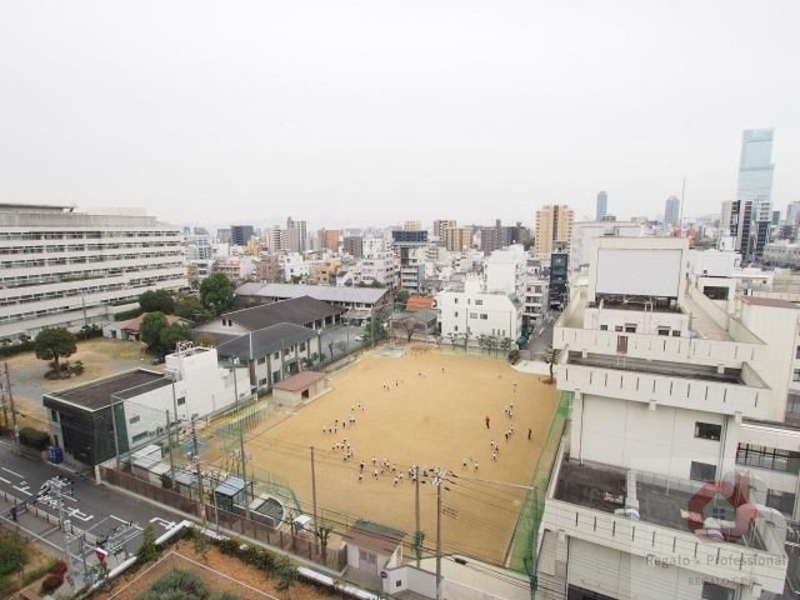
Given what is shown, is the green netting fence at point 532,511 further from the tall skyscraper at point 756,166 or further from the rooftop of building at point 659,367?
the tall skyscraper at point 756,166

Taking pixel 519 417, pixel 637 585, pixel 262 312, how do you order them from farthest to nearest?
pixel 262 312 < pixel 519 417 < pixel 637 585

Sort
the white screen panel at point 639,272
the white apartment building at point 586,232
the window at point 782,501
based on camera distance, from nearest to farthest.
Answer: the window at point 782,501
the white screen panel at point 639,272
the white apartment building at point 586,232

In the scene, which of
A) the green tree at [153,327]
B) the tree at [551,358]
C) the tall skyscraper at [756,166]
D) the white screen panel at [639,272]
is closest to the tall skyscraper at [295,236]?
the green tree at [153,327]

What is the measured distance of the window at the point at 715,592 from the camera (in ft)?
35.8

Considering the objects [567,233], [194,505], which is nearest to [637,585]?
[194,505]

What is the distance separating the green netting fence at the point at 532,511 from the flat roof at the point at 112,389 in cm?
1891

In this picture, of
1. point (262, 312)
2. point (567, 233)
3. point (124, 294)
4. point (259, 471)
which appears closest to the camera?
point (259, 471)

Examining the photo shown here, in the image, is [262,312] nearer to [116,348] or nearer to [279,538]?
[116,348]

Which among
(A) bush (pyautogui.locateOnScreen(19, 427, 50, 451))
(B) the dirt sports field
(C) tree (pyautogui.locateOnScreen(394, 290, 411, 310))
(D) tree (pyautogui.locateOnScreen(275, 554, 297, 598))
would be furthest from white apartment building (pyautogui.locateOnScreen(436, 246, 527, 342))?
(D) tree (pyautogui.locateOnScreen(275, 554, 297, 598))

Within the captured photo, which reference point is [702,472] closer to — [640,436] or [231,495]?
[640,436]

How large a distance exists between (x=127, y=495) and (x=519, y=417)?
2100 cm

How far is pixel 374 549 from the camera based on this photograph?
46.5 feet

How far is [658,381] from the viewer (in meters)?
12.9

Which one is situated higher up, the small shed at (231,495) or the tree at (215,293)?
the tree at (215,293)
